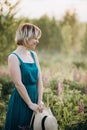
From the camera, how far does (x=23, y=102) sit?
17.4 feet

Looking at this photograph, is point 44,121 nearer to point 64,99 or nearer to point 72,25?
point 64,99

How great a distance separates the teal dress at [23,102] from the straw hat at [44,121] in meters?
0.28

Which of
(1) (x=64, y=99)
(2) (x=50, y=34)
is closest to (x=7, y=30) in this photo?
(1) (x=64, y=99)

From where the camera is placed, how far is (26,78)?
5.24m

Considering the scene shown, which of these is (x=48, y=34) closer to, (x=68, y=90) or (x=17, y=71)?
(x=68, y=90)

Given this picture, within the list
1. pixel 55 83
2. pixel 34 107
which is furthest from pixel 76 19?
pixel 34 107

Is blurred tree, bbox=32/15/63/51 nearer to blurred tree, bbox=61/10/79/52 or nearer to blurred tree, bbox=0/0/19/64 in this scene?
blurred tree, bbox=61/10/79/52

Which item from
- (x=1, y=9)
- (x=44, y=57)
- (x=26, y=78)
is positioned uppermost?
(x=1, y=9)

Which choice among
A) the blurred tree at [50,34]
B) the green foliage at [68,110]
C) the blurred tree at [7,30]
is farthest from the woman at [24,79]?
the blurred tree at [50,34]

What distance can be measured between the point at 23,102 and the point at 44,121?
43cm

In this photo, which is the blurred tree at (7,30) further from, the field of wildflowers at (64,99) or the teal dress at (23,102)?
the teal dress at (23,102)

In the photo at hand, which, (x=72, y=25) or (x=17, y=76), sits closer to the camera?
(x=17, y=76)

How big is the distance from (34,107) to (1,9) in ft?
15.8

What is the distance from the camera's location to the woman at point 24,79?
16.7ft
